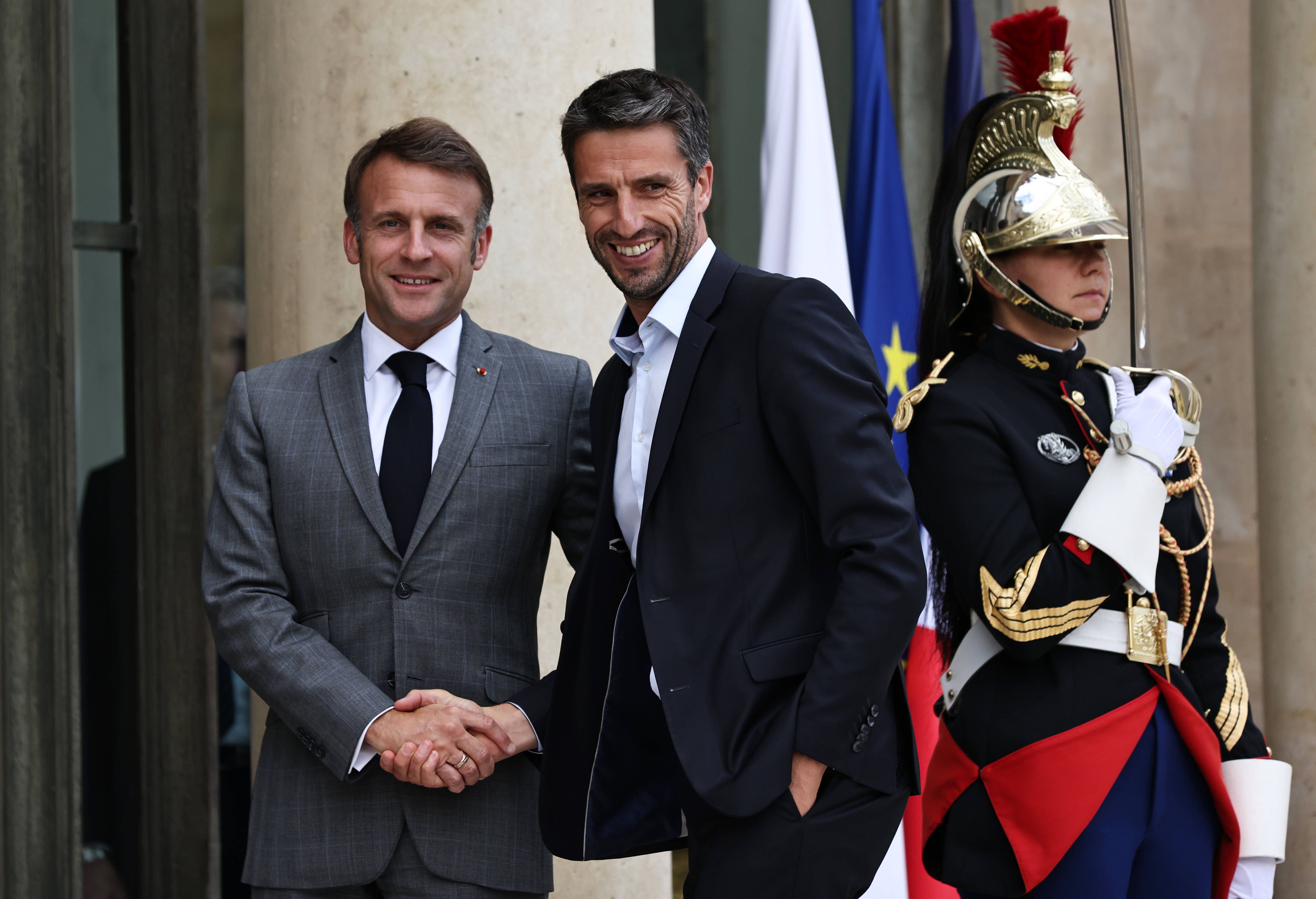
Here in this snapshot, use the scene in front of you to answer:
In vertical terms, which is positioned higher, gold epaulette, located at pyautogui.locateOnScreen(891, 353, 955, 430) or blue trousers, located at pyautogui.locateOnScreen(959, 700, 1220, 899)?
gold epaulette, located at pyautogui.locateOnScreen(891, 353, 955, 430)

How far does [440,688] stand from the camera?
7.70ft

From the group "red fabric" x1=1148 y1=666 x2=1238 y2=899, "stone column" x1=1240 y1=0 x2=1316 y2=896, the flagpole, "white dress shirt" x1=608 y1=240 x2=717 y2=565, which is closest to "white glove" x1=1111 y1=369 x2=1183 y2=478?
"red fabric" x1=1148 y1=666 x2=1238 y2=899

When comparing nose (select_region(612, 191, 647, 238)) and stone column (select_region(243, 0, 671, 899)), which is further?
stone column (select_region(243, 0, 671, 899))

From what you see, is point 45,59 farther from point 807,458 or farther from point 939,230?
point 807,458

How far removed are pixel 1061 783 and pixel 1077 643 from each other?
247 mm

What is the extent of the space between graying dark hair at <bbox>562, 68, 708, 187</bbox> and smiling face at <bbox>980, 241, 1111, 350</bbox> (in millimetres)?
738

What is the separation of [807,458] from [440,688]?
794mm

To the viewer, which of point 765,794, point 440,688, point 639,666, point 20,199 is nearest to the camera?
point 765,794

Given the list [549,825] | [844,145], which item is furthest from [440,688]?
[844,145]

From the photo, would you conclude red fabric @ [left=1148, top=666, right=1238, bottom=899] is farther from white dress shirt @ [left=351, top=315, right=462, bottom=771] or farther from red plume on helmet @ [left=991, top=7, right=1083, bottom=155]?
white dress shirt @ [left=351, top=315, right=462, bottom=771]

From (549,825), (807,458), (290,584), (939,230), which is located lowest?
(549,825)

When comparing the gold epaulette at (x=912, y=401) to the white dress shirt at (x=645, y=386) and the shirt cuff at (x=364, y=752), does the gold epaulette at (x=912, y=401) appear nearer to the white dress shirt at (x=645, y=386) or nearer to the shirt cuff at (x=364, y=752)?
the white dress shirt at (x=645, y=386)

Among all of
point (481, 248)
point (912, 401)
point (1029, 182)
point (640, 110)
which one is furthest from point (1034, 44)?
point (481, 248)

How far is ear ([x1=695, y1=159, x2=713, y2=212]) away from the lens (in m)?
2.23
